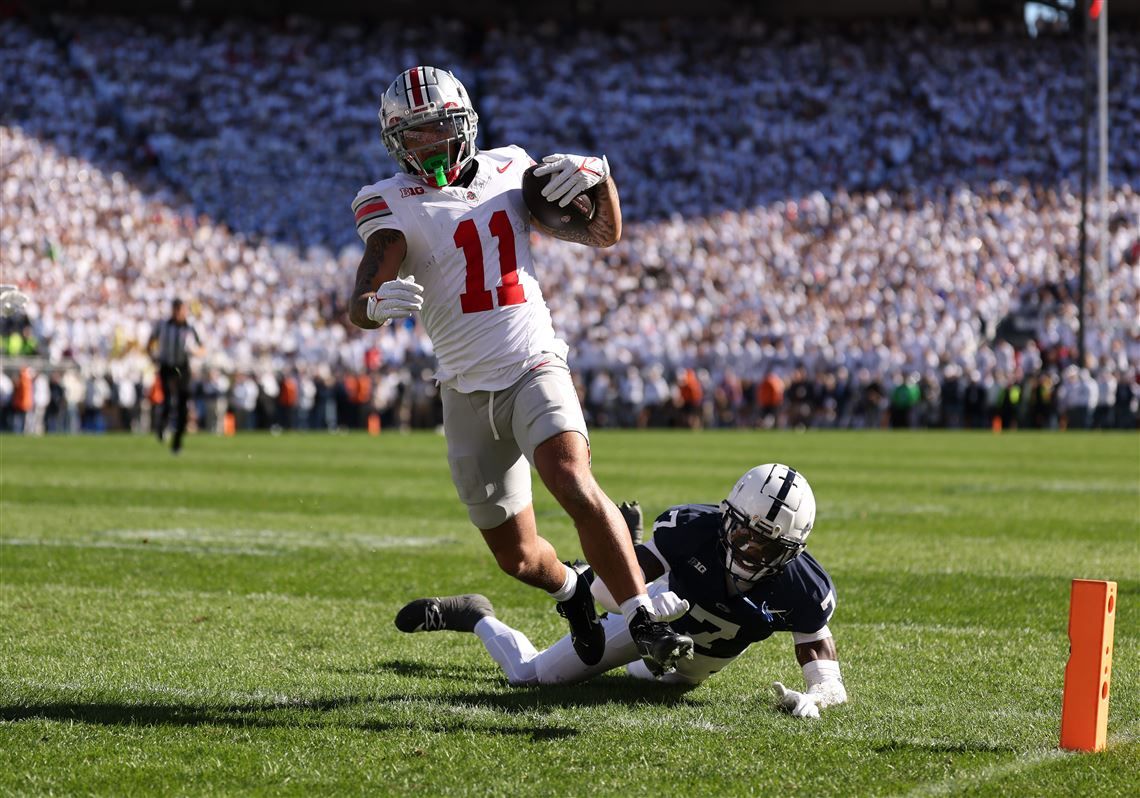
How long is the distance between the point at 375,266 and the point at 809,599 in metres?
1.79

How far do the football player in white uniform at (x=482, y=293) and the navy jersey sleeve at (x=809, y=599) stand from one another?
0.51 meters

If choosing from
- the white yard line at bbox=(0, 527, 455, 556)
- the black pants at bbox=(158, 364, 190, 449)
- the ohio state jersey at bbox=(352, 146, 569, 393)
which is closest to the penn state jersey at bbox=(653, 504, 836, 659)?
the ohio state jersey at bbox=(352, 146, 569, 393)

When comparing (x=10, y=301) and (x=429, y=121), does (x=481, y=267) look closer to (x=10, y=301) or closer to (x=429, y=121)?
(x=429, y=121)

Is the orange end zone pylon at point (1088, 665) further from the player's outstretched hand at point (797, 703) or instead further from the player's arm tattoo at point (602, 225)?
the player's arm tattoo at point (602, 225)

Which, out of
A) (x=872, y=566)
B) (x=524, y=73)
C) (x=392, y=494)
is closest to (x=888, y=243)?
(x=524, y=73)

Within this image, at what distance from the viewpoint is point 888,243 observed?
112ft

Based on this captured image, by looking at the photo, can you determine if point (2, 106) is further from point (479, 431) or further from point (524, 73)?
point (479, 431)

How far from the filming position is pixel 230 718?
456cm

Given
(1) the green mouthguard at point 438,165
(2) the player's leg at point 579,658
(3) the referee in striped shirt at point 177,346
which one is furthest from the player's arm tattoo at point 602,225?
(3) the referee in striped shirt at point 177,346

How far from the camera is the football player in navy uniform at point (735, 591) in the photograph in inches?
182

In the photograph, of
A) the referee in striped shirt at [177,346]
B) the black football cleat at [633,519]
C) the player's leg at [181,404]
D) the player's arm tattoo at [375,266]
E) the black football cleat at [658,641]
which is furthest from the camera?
the player's leg at [181,404]

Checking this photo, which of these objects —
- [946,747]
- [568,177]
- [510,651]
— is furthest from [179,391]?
[946,747]

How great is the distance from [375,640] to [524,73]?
3559cm

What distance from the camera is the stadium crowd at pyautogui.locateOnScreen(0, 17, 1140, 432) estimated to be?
2983 cm
